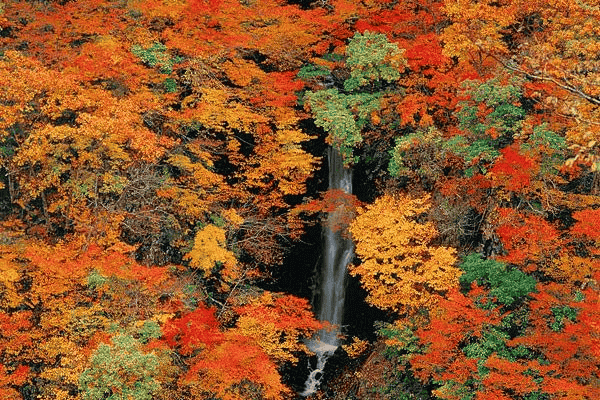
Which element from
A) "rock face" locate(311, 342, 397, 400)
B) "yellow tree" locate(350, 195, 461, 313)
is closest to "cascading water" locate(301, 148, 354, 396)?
"rock face" locate(311, 342, 397, 400)

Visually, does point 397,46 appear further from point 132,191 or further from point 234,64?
point 132,191

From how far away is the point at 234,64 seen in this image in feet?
76.3

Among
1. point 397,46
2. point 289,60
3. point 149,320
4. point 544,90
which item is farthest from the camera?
point 289,60

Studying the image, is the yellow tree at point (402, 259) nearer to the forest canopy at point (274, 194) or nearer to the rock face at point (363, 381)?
the forest canopy at point (274, 194)

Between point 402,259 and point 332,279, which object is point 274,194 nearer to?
point 332,279

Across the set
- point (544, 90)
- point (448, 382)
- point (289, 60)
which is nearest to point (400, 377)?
point (448, 382)

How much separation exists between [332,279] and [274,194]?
385 centimetres

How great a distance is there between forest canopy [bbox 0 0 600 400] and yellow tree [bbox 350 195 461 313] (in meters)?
0.10

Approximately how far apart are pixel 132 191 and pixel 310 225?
6.89 metres

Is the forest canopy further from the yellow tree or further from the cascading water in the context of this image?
the cascading water

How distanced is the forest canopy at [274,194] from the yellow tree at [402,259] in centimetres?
10

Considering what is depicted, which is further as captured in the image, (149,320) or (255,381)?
(255,381)

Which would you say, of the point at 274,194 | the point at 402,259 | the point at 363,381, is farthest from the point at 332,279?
the point at 402,259

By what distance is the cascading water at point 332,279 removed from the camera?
70.8 feet
